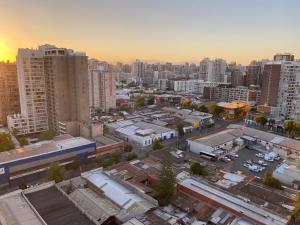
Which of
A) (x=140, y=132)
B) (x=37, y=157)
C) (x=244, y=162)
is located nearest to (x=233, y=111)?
(x=244, y=162)

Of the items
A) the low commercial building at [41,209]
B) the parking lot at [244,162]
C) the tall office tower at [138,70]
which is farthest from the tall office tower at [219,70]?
the low commercial building at [41,209]

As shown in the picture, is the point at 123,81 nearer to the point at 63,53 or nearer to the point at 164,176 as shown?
the point at 63,53

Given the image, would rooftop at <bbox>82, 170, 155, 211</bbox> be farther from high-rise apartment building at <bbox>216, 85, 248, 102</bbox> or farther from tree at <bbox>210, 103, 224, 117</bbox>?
high-rise apartment building at <bbox>216, 85, 248, 102</bbox>

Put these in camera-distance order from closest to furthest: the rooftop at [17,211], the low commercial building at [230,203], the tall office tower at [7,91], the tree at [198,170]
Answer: the rooftop at [17,211] < the low commercial building at [230,203] < the tree at [198,170] < the tall office tower at [7,91]

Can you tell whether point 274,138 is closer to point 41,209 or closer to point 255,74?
point 41,209

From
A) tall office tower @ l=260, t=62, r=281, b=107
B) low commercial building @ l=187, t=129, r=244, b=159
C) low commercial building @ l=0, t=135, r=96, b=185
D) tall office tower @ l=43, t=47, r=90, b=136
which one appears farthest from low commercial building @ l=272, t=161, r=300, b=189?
tall office tower @ l=260, t=62, r=281, b=107

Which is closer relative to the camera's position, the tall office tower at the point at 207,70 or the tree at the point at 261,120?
the tree at the point at 261,120

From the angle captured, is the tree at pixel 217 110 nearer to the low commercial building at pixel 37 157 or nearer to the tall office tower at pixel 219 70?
the low commercial building at pixel 37 157
